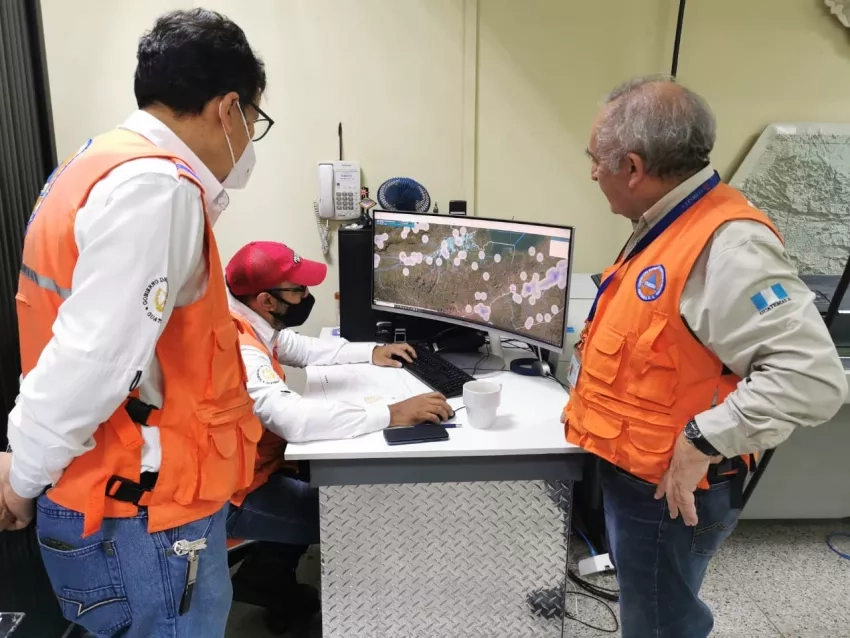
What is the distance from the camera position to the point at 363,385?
1.87m

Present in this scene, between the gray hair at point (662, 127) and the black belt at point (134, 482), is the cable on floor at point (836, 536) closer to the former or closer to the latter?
the gray hair at point (662, 127)

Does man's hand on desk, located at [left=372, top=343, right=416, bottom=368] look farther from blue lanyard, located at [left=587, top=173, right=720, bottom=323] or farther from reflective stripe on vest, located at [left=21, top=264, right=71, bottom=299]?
reflective stripe on vest, located at [left=21, top=264, right=71, bottom=299]

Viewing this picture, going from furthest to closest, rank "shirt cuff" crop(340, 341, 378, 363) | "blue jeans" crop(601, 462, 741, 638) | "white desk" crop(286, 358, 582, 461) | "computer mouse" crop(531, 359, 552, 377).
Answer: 1. "shirt cuff" crop(340, 341, 378, 363)
2. "computer mouse" crop(531, 359, 552, 377)
3. "white desk" crop(286, 358, 582, 461)
4. "blue jeans" crop(601, 462, 741, 638)

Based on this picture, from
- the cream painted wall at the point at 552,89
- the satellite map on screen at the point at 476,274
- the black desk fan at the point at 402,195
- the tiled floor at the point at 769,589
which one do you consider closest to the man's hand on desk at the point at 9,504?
the tiled floor at the point at 769,589

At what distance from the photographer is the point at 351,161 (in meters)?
2.51

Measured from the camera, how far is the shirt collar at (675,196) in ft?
4.14

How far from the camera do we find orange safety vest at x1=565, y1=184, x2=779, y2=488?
120 cm

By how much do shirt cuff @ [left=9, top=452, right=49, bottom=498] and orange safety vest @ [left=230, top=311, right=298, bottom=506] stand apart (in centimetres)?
66

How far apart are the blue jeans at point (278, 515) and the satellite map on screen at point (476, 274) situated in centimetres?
75

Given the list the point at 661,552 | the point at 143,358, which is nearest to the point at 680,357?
the point at 661,552

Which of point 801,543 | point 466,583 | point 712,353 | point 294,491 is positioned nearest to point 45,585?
point 294,491

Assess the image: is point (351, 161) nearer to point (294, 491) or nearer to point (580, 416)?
point (294, 491)

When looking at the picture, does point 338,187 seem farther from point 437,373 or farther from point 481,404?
point 481,404

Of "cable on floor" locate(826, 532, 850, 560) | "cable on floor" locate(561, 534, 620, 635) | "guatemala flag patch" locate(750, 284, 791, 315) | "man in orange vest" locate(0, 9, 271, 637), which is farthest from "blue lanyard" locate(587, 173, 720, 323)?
"cable on floor" locate(826, 532, 850, 560)
